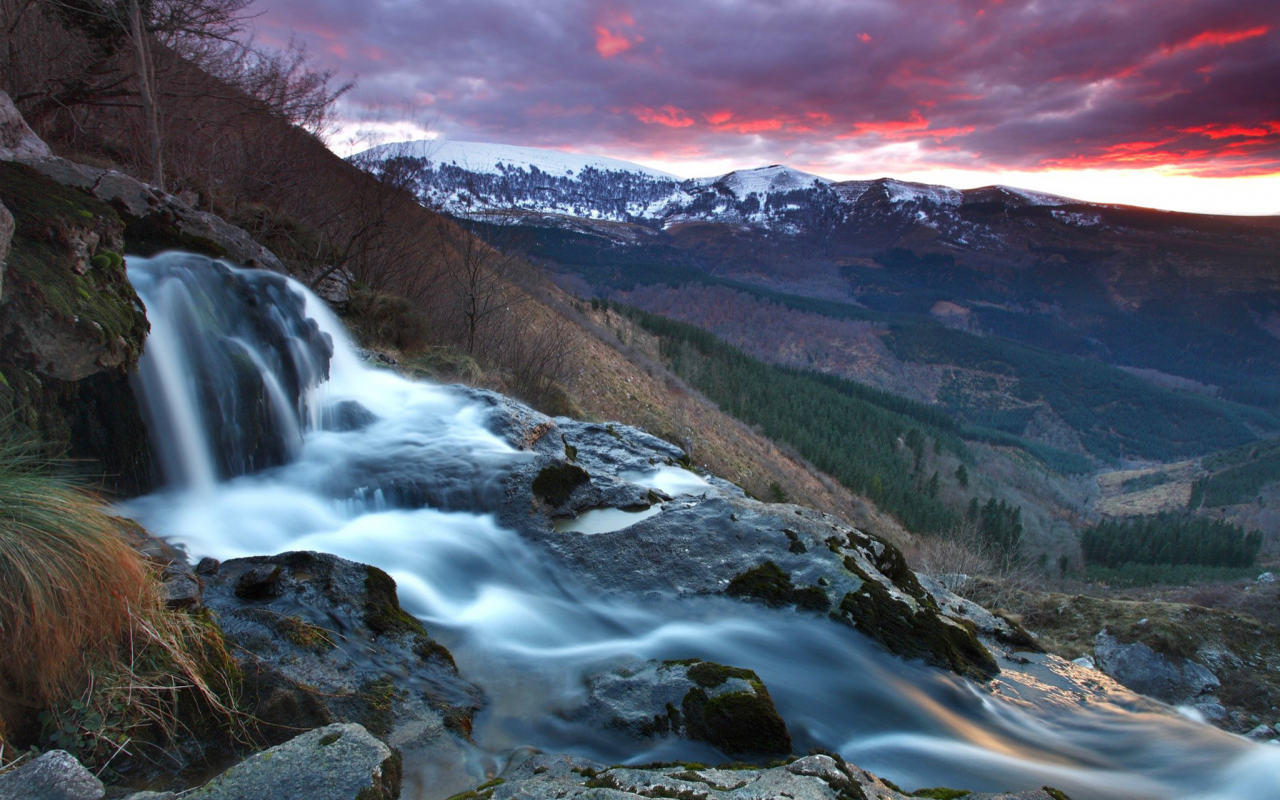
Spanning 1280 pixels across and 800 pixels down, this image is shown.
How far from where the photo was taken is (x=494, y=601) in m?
6.88

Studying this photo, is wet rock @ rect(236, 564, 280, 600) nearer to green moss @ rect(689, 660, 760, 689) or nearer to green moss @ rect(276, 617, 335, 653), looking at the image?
green moss @ rect(276, 617, 335, 653)

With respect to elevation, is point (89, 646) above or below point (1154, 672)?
above

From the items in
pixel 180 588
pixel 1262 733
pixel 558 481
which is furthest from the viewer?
pixel 558 481

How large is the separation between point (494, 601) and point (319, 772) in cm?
388

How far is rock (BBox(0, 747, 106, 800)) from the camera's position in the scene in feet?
8.23

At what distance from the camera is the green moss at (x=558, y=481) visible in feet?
27.7

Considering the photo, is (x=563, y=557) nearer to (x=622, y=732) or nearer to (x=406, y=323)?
(x=622, y=732)

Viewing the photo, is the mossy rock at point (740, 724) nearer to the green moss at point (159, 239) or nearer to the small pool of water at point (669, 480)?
the small pool of water at point (669, 480)

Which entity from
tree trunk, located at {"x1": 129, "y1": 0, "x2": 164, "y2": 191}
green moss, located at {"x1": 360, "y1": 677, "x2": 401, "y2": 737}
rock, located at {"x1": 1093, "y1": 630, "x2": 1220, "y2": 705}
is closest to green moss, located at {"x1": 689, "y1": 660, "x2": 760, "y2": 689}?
green moss, located at {"x1": 360, "y1": 677, "x2": 401, "y2": 737}

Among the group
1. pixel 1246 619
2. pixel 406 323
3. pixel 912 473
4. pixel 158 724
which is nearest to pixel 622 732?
pixel 158 724

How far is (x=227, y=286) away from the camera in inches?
381

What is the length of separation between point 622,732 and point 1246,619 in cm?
1178

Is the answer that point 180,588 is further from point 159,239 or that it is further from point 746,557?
point 159,239

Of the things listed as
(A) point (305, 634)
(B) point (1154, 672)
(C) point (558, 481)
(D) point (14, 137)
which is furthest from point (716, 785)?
(D) point (14, 137)
